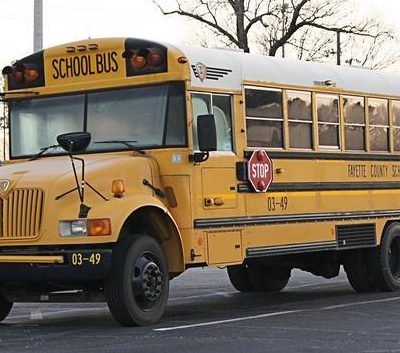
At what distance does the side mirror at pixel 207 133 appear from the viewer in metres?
9.65

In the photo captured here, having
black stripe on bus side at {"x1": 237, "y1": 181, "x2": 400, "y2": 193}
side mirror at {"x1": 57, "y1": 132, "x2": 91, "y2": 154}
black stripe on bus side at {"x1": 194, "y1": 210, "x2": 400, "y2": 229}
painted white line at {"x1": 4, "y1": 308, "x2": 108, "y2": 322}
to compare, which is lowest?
painted white line at {"x1": 4, "y1": 308, "x2": 108, "y2": 322}

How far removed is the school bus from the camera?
909 cm

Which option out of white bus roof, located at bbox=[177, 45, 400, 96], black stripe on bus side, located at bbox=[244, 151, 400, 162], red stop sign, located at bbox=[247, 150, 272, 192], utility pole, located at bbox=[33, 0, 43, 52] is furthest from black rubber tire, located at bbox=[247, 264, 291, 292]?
utility pole, located at bbox=[33, 0, 43, 52]

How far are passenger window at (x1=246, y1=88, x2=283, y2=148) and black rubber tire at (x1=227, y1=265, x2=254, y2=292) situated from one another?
2.80 meters

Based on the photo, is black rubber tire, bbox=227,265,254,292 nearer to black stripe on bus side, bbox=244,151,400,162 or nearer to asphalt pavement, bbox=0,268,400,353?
asphalt pavement, bbox=0,268,400,353

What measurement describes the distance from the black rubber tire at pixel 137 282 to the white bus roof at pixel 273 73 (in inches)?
72.0

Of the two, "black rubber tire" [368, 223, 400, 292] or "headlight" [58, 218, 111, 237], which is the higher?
"headlight" [58, 218, 111, 237]

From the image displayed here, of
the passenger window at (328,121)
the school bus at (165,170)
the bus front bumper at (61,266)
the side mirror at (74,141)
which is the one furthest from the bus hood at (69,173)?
the passenger window at (328,121)

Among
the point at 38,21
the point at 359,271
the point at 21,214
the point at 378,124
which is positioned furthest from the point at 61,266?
the point at 38,21

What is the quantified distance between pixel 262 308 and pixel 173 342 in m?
3.11

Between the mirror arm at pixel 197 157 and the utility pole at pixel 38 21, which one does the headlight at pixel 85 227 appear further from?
the utility pole at pixel 38 21

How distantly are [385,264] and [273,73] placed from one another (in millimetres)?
3227

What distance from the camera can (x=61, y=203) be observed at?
905 cm

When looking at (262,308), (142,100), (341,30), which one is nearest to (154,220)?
(142,100)
